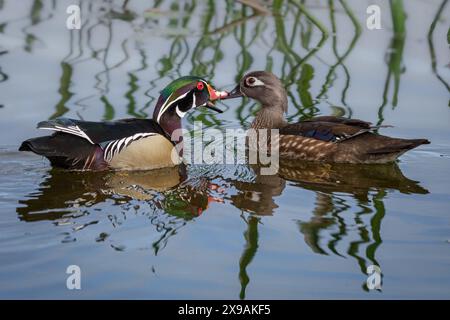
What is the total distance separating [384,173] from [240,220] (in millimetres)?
2199

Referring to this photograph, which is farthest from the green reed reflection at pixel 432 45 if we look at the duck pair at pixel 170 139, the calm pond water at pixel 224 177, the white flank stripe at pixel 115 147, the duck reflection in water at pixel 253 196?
the white flank stripe at pixel 115 147

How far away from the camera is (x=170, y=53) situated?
12.9 meters

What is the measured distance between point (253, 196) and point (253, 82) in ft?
7.99

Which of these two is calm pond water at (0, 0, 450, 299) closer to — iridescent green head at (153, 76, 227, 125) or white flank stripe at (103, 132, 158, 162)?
white flank stripe at (103, 132, 158, 162)

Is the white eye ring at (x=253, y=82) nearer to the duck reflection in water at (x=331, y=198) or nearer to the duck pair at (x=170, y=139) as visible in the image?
the duck pair at (x=170, y=139)

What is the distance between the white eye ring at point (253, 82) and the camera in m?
11.1

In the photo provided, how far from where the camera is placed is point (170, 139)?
1022 cm

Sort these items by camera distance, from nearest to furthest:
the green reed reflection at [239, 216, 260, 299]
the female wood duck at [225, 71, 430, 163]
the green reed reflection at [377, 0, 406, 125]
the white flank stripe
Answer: the green reed reflection at [239, 216, 260, 299]
the white flank stripe
the female wood duck at [225, 71, 430, 163]
the green reed reflection at [377, 0, 406, 125]

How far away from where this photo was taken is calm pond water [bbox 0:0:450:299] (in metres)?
6.90

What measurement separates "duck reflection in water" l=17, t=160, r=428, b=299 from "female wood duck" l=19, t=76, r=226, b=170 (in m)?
0.13

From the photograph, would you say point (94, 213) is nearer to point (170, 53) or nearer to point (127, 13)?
point (170, 53)

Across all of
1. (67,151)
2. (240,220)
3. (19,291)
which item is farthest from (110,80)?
(19,291)

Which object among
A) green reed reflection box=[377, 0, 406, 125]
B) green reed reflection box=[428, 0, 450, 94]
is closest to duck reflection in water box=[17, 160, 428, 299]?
green reed reflection box=[377, 0, 406, 125]

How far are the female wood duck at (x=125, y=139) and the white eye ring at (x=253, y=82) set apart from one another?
2.16 ft
